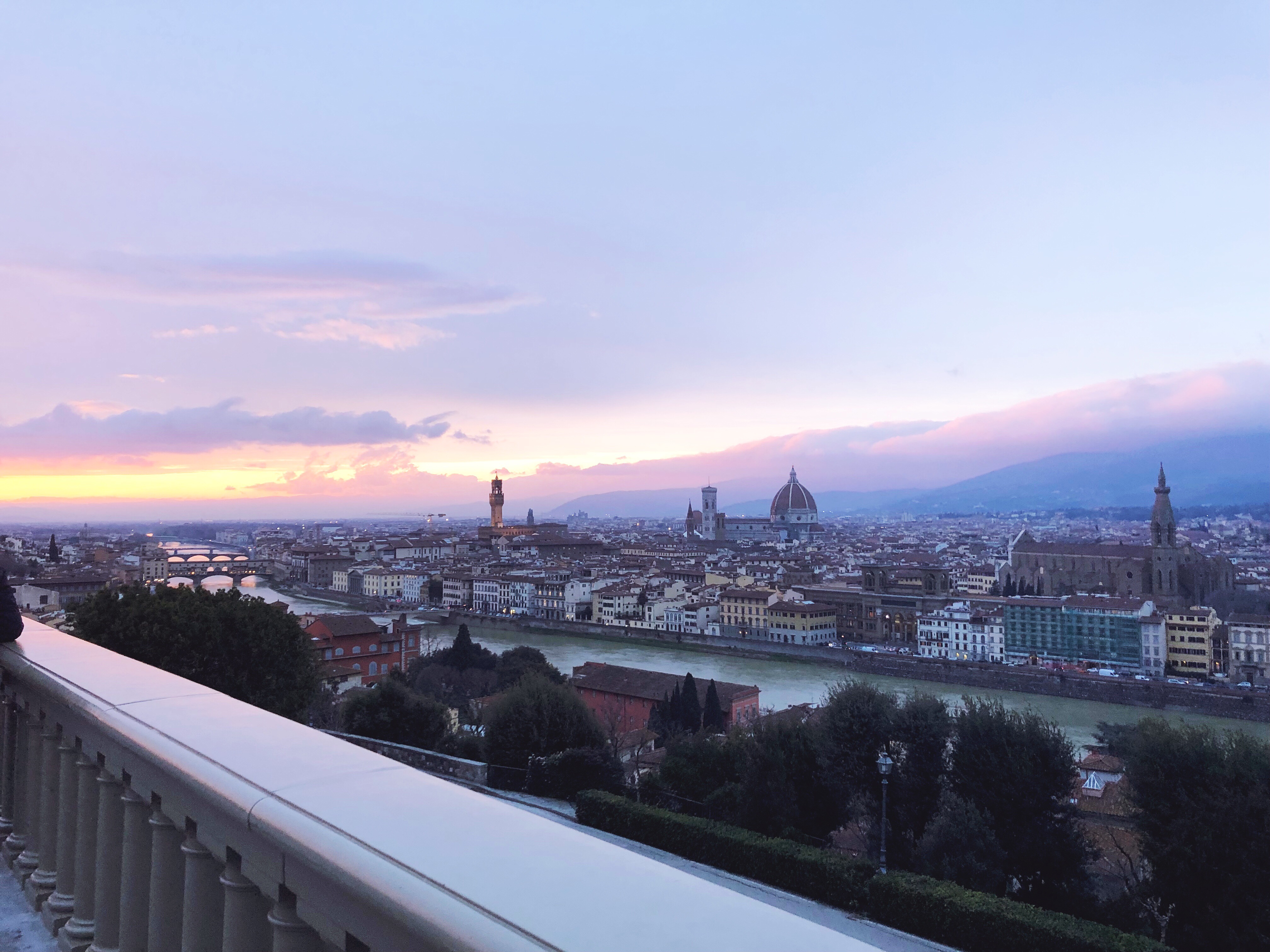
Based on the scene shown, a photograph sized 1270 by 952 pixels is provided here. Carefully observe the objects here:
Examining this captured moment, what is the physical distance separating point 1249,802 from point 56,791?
5.04 meters

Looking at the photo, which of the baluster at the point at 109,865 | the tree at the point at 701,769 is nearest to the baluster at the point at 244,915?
the baluster at the point at 109,865

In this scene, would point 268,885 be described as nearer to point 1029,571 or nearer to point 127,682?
point 127,682

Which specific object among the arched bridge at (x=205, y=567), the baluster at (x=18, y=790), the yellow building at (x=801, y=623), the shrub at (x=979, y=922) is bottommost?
the yellow building at (x=801, y=623)

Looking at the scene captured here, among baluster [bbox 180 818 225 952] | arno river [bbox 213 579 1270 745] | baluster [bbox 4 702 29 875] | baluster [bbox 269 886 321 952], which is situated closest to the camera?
baluster [bbox 269 886 321 952]

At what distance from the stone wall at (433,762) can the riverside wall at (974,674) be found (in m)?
14.1

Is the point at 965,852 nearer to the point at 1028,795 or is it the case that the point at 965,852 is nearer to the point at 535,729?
the point at 1028,795

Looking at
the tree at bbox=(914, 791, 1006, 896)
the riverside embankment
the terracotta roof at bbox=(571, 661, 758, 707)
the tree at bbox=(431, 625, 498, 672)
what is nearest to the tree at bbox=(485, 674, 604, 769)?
the tree at bbox=(914, 791, 1006, 896)

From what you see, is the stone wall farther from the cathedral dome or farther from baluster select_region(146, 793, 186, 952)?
the cathedral dome

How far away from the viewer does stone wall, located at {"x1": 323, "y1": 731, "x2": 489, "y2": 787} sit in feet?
15.2

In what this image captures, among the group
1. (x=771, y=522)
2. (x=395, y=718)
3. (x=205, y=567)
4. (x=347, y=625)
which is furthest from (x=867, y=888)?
(x=771, y=522)

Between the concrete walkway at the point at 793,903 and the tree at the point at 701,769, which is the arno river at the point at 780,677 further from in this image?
the concrete walkway at the point at 793,903

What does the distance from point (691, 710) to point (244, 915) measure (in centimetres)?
941

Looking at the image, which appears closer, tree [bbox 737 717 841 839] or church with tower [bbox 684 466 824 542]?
tree [bbox 737 717 841 839]

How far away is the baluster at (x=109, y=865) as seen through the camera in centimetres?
89
